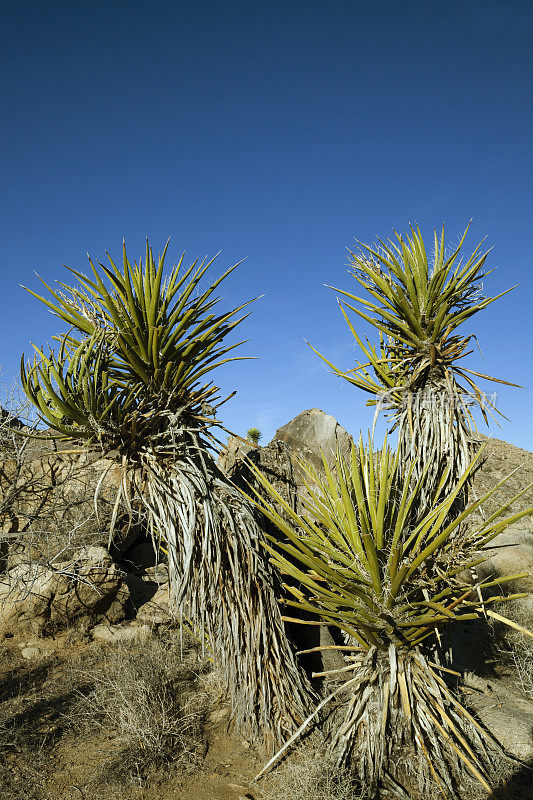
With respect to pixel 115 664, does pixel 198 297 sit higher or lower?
higher

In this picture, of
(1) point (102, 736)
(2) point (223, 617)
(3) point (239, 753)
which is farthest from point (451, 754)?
(1) point (102, 736)

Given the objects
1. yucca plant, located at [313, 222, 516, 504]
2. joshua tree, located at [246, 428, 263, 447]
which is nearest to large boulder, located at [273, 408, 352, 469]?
yucca plant, located at [313, 222, 516, 504]

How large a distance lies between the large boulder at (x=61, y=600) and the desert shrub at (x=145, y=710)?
4.21 feet

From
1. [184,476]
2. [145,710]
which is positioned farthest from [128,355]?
[145,710]

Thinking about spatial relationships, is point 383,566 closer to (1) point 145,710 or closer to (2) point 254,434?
(1) point 145,710

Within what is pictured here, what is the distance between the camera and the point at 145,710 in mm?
4613

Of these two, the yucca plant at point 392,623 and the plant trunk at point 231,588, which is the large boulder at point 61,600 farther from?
the yucca plant at point 392,623

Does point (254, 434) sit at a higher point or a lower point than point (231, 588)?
higher

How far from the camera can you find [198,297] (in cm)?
473

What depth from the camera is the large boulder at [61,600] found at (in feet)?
23.2

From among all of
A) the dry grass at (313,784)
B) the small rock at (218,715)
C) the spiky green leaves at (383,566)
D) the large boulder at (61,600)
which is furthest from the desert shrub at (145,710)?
the spiky green leaves at (383,566)

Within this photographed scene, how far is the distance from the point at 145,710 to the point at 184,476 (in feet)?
7.96

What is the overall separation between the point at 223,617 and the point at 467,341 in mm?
3620

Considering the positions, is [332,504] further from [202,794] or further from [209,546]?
[202,794]
